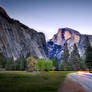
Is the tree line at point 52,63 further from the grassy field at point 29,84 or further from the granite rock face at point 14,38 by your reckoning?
the grassy field at point 29,84

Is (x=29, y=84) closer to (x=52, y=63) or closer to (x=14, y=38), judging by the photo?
(x=52, y=63)

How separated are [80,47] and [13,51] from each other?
12511cm

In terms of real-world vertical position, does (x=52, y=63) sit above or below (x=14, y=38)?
below

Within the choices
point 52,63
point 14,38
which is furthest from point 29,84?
point 14,38

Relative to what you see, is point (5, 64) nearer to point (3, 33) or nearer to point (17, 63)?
point (17, 63)

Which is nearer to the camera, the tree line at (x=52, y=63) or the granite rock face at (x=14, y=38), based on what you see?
the tree line at (x=52, y=63)

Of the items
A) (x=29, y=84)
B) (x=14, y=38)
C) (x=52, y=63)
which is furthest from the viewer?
(x=14, y=38)

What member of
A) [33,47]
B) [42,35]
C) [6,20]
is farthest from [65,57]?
[42,35]

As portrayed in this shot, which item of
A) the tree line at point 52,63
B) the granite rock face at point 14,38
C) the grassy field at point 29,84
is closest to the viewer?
the grassy field at point 29,84

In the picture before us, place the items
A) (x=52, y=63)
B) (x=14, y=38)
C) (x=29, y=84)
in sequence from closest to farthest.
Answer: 1. (x=29, y=84)
2. (x=52, y=63)
3. (x=14, y=38)

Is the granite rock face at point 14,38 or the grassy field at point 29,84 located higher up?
the granite rock face at point 14,38

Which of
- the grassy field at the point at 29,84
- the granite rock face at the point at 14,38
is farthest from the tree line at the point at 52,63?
the grassy field at the point at 29,84

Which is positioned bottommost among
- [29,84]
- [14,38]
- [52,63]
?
[52,63]

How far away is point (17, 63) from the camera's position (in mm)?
88188
